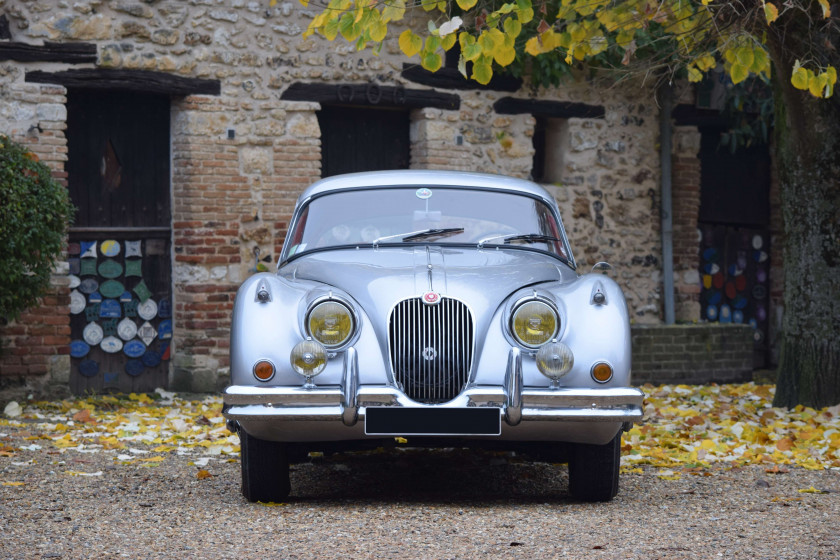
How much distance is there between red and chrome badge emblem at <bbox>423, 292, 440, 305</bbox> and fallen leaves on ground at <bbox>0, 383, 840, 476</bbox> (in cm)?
186

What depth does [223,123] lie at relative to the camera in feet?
33.8

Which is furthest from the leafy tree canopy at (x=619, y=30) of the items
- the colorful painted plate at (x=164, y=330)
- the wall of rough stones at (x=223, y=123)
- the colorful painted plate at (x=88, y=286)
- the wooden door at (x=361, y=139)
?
the colorful painted plate at (x=164, y=330)

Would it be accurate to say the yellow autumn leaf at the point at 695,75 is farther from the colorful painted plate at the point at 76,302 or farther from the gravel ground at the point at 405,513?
the colorful painted plate at the point at 76,302

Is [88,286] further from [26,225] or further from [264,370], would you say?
[264,370]

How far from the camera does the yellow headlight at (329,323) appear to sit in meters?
4.77

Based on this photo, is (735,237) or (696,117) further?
(735,237)

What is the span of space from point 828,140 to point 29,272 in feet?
20.2

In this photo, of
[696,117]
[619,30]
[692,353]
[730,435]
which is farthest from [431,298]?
[696,117]

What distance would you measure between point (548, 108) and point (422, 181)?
6000 mm

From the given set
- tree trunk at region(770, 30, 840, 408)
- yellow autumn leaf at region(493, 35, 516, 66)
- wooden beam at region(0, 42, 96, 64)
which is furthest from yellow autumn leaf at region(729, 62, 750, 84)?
wooden beam at region(0, 42, 96, 64)

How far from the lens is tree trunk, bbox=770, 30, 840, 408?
8133 millimetres

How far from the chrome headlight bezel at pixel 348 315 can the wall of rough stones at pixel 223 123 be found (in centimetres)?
554

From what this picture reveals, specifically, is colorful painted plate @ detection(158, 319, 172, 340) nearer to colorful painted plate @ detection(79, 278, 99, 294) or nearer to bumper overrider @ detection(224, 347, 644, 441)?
colorful painted plate @ detection(79, 278, 99, 294)

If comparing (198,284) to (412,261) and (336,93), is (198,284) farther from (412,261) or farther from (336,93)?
(412,261)
